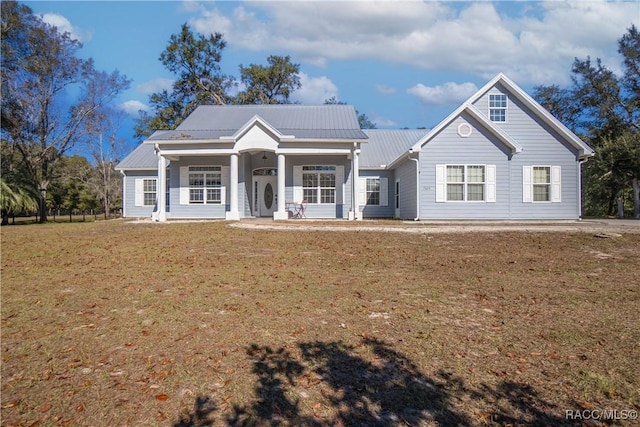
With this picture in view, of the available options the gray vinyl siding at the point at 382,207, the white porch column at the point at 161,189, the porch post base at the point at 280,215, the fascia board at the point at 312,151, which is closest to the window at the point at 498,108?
the gray vinyl siding at the point at 382,207

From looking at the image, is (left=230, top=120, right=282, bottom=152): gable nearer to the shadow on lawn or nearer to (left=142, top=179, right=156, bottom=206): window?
(left=142, top=179, right=156, bottom=206): window

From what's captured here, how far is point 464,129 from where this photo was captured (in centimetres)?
1808

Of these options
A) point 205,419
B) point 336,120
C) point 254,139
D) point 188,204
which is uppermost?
point 336,120

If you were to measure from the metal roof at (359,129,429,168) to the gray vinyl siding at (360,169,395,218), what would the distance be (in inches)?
18.5

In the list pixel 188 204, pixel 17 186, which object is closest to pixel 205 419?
pixel 188 204

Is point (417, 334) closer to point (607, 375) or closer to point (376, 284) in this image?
point (607, 375)

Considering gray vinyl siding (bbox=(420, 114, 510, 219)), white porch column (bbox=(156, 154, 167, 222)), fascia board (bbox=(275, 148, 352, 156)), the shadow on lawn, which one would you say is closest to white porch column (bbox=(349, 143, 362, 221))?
fascia board (bbox=(275, 148, 352, 156))

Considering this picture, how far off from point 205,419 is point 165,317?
238 cm

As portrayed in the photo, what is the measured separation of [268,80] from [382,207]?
65.7 feet

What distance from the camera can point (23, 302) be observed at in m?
5.91

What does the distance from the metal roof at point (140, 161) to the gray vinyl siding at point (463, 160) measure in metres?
15.9

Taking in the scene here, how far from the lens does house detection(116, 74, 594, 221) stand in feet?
59.4

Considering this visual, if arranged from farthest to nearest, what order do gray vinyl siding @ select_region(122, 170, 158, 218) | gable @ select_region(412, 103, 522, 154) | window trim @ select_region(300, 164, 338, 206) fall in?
1. gray vinyl siding @ select_region(122, 170, 158, 218)
2. window trim @ select_region(300, 164, 338, 206)
3. gable @ select_region(412, 103, 522, 154)

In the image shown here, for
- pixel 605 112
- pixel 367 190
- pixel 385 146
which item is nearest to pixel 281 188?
pixel 367 190
